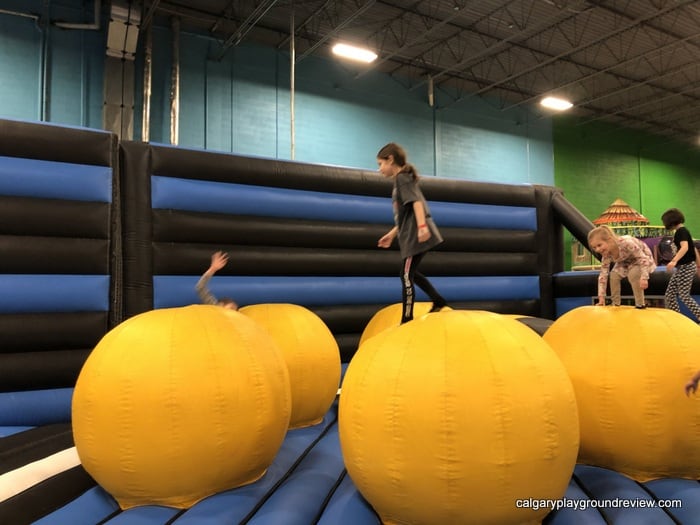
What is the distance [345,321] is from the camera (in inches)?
149

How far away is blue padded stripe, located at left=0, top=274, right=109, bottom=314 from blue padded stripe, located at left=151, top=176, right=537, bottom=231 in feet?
1.99

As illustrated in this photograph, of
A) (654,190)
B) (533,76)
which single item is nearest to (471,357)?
(533,76)

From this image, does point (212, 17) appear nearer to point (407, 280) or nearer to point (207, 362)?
point (407, 280)

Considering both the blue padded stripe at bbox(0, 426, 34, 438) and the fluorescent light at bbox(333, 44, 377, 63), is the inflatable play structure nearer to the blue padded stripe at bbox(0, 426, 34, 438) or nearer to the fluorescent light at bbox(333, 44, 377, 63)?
the blue padded stripe at bbox(0, 426, 34, 438)

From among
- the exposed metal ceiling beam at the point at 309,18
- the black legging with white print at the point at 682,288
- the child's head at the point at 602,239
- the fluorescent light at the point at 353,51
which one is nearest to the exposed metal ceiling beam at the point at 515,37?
the fluorescent light at the point at 353,51

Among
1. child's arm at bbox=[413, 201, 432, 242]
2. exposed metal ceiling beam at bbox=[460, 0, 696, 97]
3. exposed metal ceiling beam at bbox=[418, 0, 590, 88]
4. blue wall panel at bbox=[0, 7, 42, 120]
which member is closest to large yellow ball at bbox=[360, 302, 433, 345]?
child's arm at bbox=[413, 201, 432, 242]

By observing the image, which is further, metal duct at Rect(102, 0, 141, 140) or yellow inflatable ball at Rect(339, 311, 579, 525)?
metal duct at Rect(102, 0, 141, 140)

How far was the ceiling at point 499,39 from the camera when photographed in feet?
27.7

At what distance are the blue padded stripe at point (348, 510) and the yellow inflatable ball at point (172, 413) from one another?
0.95 feet

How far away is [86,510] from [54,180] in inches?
75.5

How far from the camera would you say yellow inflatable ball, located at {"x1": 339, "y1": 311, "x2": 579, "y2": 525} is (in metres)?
1.40

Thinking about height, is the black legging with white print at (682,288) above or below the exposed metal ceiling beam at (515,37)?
below

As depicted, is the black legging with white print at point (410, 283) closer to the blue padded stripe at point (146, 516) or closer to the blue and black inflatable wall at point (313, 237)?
the blue and black inflatable wall at point (313, 237)

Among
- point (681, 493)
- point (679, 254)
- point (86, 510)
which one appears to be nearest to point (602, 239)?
point (681, 493)
